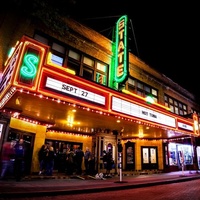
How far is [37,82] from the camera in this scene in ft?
22.5

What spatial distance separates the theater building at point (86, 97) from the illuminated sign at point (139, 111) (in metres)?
0.06

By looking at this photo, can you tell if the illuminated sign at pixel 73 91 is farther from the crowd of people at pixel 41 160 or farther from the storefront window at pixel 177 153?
the storefront window at pixel 177 153

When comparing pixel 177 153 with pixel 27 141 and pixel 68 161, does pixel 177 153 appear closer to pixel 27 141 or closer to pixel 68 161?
pixel 68 161

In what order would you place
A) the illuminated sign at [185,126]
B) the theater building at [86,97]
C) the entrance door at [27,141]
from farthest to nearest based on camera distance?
the illuminated sign at [185,126] → the entrance door at [27,141] → the theater building at [86,97]

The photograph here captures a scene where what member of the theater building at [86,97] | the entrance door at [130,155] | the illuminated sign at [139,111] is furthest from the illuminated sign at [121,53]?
the entrance door at [130,155]

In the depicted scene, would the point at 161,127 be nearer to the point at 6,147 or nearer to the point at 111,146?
the point at 111,146

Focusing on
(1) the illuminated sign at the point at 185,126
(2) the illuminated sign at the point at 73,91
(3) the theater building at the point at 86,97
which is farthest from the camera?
(1) the illuminated sign at the point at 185,126

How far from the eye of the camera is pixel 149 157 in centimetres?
1872

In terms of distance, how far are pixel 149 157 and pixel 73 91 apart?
13766 millimetres

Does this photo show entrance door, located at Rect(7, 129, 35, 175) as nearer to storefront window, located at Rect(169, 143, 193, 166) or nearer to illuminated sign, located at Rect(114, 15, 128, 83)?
→ illuminated sign, located at Rect(114, 15, 128, 83)

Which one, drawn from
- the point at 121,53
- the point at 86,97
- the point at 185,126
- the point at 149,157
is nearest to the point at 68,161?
the point at 86,97

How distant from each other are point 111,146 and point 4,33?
10.5 m

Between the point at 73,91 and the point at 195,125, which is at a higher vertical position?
the point at 195,125

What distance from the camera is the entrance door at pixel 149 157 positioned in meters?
18.5
